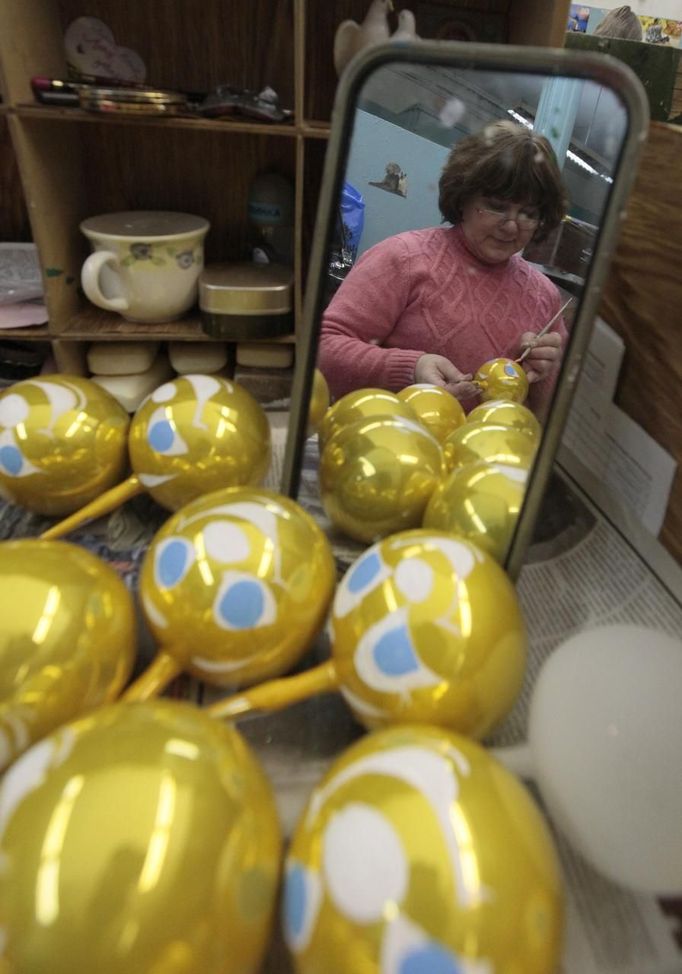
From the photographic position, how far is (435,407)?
0.50m

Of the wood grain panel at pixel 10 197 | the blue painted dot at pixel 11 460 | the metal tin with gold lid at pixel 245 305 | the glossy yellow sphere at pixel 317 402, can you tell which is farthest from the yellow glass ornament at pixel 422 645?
the wood grain panel at pixel 10 197

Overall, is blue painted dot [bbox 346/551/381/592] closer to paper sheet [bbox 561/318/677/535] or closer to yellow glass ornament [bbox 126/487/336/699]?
yellow glass ornament [bbox 126/487/336/699]

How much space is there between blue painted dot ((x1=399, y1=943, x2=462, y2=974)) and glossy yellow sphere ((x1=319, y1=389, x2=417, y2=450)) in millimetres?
304

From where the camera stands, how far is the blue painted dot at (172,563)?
0.31 m

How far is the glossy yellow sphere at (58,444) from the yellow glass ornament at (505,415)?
10.0 inches

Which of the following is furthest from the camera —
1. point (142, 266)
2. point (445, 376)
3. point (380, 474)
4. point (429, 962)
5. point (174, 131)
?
point (174, 131)

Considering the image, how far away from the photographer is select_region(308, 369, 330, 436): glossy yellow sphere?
0.39 metres

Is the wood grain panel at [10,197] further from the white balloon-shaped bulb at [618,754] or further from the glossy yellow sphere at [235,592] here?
the white balloon-shaped bulb at [618,754]

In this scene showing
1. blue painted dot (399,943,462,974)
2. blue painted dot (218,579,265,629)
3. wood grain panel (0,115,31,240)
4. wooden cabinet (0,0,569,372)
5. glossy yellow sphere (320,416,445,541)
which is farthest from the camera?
wood grain panel (0,115,31,240)

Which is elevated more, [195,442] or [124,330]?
[195,442]

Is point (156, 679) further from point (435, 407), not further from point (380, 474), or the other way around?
point (435, 407)

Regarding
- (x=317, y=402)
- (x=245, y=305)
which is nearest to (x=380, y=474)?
(x=317, y=402)

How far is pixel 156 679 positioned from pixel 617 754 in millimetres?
202

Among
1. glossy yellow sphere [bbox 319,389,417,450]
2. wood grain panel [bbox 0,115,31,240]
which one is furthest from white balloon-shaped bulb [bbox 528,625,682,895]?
wood grain panel [bbox 0,115,31,240]
